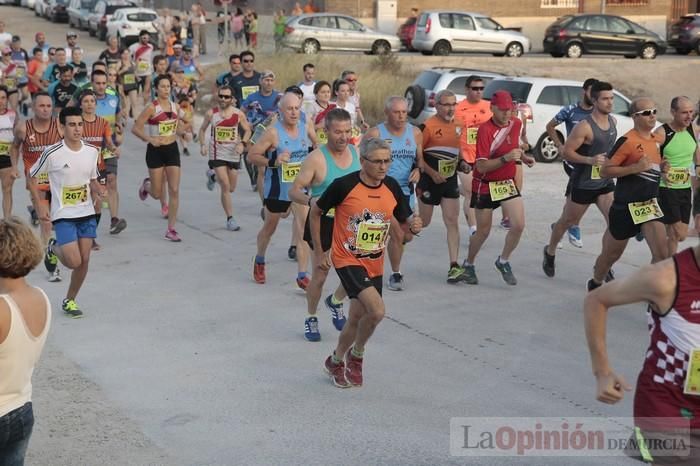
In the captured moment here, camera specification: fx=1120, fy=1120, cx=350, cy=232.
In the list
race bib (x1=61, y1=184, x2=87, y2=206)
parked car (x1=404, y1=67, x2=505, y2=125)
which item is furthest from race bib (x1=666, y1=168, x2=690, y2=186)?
parked car (x1=404, y1=67, x2=505, y2=125)

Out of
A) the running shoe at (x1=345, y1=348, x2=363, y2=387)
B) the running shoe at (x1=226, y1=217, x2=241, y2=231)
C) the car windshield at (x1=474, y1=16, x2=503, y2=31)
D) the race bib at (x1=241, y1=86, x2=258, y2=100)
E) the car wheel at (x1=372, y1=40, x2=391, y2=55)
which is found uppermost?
the car windshield at (x1=474, y1=16, x2=503, y2=31)

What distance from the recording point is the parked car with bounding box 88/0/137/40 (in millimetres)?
Result: 43656

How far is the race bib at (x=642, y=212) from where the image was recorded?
9.36m

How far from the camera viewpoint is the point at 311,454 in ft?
21.0

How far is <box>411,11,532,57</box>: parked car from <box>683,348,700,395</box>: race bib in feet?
101

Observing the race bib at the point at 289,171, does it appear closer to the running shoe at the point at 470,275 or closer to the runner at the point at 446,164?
the runner at the point at 446,164

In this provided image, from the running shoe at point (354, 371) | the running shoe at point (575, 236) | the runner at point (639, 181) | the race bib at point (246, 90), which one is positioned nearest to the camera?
the running shoe at point (354, 371)

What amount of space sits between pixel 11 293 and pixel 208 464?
1.98 m

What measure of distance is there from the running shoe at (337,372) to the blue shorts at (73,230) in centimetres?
280

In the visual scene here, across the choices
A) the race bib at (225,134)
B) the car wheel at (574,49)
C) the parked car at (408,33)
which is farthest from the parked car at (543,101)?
the car wheel at (574,49)

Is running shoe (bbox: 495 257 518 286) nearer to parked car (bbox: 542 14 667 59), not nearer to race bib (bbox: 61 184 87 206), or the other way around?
race bib (bbox: 61 184 87 206)

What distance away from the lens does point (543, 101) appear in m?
20.6

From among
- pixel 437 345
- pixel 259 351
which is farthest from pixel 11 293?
pixel 437 345

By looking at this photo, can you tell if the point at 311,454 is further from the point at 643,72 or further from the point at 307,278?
Answer: the point at 643,72
